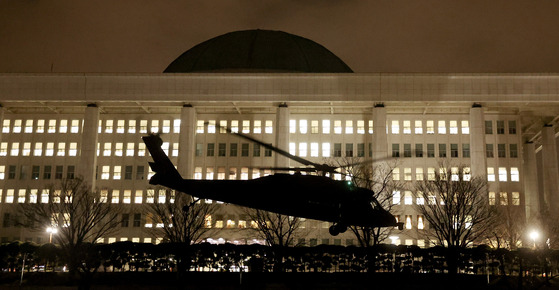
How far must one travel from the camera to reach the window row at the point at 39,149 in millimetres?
95125

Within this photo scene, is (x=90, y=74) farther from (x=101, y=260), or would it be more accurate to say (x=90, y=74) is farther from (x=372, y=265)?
(x=372, y=265)

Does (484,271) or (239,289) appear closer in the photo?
(239,289)

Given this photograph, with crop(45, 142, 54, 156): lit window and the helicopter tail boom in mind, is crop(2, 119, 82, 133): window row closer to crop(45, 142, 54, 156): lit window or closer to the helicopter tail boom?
crop(45, 142, 54, 156): lit window

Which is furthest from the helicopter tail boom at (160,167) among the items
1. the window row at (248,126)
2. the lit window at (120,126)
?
the lit window at (120,126)

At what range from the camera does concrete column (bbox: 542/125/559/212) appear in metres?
91.2

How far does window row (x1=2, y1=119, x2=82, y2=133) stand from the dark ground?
168 feet

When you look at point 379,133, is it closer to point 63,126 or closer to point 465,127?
point 465,127

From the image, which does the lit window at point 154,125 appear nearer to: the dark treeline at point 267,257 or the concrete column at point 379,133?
the concrete column at point 379,133

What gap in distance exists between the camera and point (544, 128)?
314 ft

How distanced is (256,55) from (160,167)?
82017mm

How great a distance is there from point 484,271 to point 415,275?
593 centimetres

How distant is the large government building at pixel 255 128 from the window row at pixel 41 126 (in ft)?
0.51

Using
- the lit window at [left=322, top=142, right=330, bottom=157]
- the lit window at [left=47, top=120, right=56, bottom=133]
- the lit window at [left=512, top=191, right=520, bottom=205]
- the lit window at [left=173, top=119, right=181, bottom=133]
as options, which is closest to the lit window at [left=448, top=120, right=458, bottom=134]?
the lit window at [left=512, top=191, right=520, bottom=205]

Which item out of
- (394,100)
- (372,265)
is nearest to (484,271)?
(372,265)
